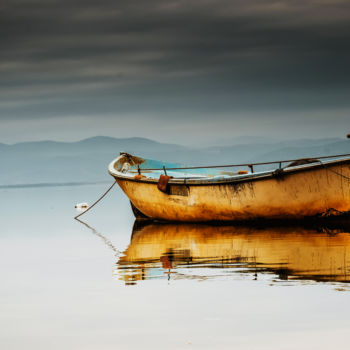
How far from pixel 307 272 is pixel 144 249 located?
5542 mm

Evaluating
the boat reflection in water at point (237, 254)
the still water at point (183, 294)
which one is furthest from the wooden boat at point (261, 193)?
the still water at point (183, 294)

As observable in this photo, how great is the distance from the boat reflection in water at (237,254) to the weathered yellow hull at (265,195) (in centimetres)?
48

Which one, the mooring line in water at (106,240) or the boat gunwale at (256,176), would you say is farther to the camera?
the boat gunwale at (256,176)

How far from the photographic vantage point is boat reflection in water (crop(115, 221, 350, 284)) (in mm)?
10648

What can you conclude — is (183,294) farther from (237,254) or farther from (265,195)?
(265,195)

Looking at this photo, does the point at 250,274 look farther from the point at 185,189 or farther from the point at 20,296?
the point at 185,189

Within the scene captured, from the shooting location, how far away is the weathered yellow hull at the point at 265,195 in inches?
676

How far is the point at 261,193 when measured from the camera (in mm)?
17828

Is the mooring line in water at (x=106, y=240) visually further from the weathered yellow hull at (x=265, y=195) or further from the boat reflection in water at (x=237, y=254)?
the weathered yellow hull at (x=265, y=195)

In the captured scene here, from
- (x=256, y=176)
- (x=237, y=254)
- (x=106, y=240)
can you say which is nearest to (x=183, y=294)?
(x=237, y=254)

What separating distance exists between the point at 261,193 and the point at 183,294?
29.5 feet

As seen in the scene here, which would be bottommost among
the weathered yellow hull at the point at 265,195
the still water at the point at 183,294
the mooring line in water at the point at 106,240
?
the still water at the point at 183,294

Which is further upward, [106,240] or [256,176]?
[256,176]

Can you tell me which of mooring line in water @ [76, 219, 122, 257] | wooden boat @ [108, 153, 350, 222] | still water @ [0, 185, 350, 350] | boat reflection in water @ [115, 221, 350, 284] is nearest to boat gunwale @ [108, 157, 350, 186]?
wooden boat @ [108, 153, 350, 222]
